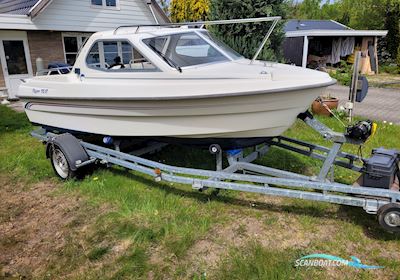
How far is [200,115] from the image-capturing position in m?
3.82

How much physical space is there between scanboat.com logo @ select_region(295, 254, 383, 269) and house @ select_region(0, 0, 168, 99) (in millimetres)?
8762

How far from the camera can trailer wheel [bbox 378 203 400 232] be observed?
2.97 metres

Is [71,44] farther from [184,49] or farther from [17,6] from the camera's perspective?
[184,49]

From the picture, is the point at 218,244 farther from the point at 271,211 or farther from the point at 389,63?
the point at 389,63

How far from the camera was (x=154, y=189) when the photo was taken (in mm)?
4465

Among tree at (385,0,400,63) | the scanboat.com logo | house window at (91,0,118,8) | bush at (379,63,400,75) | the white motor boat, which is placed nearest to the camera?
the scanboat.com logo

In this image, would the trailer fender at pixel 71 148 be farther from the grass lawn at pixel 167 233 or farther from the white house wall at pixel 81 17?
the white house wall at pixel 81 17

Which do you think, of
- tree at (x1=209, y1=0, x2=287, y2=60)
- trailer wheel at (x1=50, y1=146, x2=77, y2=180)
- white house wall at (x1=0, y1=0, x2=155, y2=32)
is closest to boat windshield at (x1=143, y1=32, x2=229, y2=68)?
trailer wheel at (x1=50, y1=146, x2=77, y2=180)

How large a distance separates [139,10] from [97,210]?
38.6 ft

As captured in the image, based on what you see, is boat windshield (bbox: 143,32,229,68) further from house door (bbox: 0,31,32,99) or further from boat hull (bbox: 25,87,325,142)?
house door (bbox: 0,31,32,99)

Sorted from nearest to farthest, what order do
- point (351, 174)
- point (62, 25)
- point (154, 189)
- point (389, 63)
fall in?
point (154, 189)
point (351, 174)
point (62, 25)
point (389, 63)

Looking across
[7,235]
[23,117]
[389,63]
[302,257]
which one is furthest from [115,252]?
[389,63]

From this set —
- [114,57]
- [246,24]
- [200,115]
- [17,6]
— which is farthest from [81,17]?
[200,115]

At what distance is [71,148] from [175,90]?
1.82m
